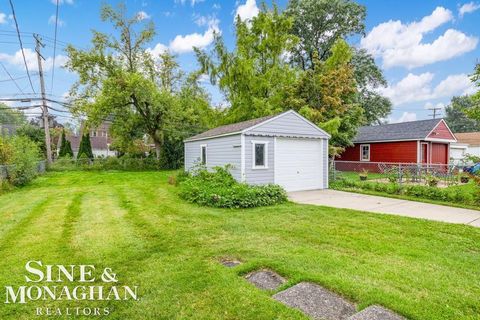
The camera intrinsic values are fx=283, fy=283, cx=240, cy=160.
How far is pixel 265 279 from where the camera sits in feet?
11.0

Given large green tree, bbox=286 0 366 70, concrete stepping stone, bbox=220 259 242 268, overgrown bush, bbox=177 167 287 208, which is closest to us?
concrete stepping stone, bbox=220 259 242 268

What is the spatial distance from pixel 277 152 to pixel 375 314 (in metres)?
7.92

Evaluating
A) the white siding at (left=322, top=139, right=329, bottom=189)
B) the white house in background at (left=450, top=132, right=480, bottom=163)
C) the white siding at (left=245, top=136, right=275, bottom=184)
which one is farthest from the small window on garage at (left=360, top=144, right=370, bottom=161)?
the white siding at (left=245, top=136, right=275, bottom=184)

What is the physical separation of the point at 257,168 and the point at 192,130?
45.9 ft

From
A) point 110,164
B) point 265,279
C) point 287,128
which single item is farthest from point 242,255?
point 110,164

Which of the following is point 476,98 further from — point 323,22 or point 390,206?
point 323,22

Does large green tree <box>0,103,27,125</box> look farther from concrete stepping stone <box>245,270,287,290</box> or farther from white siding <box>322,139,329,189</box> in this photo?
concrete stepping stone <box>245,270,287,290</box>

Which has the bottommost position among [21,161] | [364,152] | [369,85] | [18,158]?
[21,161]

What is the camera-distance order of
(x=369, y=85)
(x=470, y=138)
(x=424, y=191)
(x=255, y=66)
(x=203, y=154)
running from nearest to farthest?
(x=424, y=191)
(x=203, y=154)
(x=255, y=66)
(x=369, y=85)
(x=470, y=138)

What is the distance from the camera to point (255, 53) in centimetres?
1697

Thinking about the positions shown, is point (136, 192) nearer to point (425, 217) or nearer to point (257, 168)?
point (257, 168)

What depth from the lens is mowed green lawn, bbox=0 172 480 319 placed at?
278 cm

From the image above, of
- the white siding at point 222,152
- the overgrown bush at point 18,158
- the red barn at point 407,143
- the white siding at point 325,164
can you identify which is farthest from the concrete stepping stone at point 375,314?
the red barn at point 407,143

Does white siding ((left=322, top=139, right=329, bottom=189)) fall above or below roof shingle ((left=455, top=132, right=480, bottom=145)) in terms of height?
below
